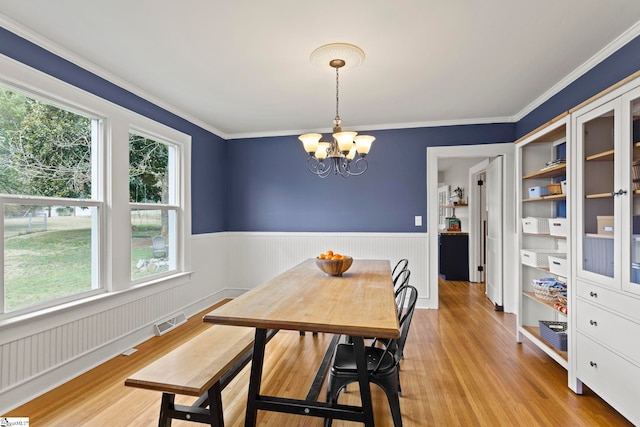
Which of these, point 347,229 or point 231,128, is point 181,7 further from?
point 347,229

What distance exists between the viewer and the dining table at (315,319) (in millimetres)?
1436

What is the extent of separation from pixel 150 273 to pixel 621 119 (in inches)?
160

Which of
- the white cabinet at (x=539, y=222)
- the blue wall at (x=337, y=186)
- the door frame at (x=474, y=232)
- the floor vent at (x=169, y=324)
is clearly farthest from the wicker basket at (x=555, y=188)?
the floor vent at (x=169, y=324)

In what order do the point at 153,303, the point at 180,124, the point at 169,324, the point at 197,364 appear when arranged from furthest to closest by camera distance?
the point at 180,124 < the point at 169,324 < the point at 153,303 < the point at 197,364

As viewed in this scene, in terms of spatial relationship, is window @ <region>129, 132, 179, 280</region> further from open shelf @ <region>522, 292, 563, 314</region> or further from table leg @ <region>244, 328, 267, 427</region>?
open shelf @ <region>522, 292, 563, 314</region>

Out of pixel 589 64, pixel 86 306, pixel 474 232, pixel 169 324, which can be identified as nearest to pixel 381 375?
pixel 86 306

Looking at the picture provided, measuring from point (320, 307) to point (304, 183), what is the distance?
318 cm

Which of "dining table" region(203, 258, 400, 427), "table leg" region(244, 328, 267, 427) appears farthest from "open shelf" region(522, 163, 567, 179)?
"table leg" region(244, 328, 267, 427)

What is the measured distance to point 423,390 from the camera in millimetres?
2281

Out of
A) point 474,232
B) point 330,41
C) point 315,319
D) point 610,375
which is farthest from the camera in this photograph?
point 474,232

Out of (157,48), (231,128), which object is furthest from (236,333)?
(231,128)

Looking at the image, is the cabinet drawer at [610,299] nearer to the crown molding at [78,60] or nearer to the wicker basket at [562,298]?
the wicker basket at [562,298]

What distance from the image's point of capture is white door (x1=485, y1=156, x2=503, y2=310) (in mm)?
4203

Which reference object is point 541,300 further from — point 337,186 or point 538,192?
point 337,186
